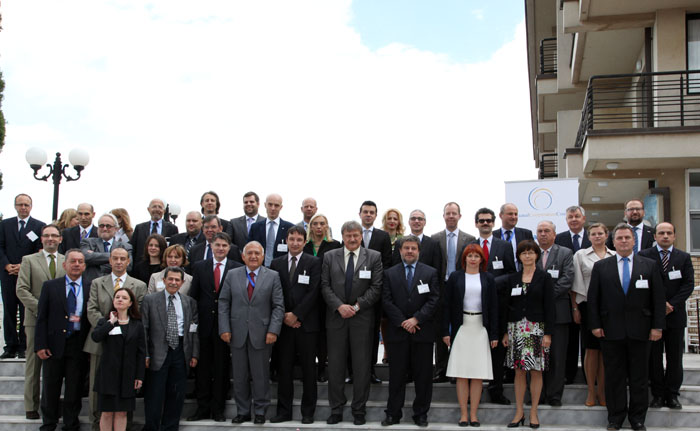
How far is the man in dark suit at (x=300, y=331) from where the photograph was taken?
673 centimetres

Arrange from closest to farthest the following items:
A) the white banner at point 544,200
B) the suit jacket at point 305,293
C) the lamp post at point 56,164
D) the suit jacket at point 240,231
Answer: the suit jacket at point 305,293 < the suit jacket at point 240,231 < the white banner at point 544,200 < the lamp post at point 56,164

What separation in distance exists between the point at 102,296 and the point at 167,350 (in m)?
0.91

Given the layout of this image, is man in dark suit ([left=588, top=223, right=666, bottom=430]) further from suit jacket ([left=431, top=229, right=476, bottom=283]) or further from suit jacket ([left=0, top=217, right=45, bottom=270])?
suit jacket ([left=0, top=217, right=45, bottom=270])

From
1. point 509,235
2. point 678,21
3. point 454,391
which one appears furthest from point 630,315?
point 678,21

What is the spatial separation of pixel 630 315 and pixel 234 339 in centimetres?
414

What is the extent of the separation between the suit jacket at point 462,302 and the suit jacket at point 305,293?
1.42 meters

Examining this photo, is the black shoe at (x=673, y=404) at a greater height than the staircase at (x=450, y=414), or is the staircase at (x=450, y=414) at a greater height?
the black shoe at (x=673, y=404)

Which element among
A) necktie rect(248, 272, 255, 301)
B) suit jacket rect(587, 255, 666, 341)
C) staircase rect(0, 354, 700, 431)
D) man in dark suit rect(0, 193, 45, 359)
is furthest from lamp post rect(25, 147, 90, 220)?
suit jacket rect(587, 255, 666, 341)

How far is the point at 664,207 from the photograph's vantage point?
12.1 m

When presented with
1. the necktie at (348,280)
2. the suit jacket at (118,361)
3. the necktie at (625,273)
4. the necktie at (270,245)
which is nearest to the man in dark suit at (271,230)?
the necktie at (270,245)

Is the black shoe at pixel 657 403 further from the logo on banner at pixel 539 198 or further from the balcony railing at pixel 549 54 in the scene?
the balcony railing at pixel 549 54

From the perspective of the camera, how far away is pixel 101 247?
7512mm

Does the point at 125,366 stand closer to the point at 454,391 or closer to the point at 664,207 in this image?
the point at 454,391

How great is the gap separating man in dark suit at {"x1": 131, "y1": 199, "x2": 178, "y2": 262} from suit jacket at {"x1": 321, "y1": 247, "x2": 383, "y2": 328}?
2.60 metres
